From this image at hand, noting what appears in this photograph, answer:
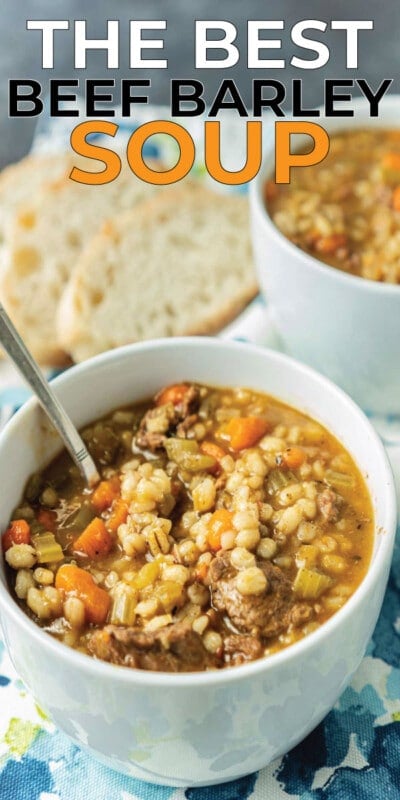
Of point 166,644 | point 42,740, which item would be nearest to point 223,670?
point 166,644

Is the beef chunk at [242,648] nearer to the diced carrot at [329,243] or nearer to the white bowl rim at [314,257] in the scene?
the white bowl rim at [314,257]

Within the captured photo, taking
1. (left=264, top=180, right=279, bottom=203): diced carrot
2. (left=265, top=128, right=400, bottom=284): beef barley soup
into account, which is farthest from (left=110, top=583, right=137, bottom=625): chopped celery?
(left=264, top=180, right=279, bottom=203): diced carrot

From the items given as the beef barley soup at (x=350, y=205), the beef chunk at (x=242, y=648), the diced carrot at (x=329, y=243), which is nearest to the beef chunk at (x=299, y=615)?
the beef chunk at (x=242, y=648)

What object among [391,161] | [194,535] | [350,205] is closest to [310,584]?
[194,535]

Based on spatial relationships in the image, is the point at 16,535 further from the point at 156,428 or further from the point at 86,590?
the point at 156,428

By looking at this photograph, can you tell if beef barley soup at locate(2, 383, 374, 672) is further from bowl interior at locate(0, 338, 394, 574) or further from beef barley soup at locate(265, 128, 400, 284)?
beef barley soup at locate(265, 128, 400, 284)
